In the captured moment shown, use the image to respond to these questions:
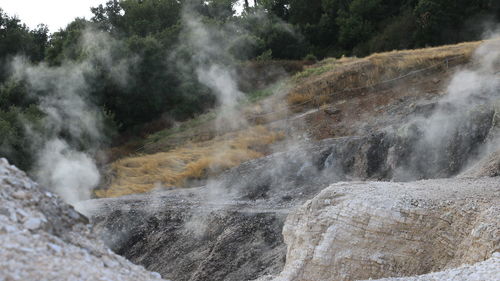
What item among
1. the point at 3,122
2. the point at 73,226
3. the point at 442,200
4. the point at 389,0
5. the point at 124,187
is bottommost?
the point at 442,200

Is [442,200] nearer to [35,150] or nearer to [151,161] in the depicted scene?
A: [151,161]

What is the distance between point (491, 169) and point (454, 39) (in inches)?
653

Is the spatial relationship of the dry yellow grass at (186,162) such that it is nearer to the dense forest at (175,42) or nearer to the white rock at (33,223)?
the dense forest at (175,42)

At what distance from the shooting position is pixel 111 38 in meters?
25.7

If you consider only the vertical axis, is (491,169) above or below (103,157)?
below

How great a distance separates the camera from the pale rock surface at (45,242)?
449 cm

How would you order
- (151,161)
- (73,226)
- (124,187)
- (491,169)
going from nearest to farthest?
(73,226)
(491,169)
(124,187)
(151,161)

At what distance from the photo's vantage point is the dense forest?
76.2 feet

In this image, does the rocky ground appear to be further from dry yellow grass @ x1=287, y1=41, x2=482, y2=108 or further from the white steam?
the white steam

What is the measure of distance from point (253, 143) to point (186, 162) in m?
1.88

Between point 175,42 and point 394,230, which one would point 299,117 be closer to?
point 175,42

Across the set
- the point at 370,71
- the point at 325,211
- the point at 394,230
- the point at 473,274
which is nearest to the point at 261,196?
the point at 325,211

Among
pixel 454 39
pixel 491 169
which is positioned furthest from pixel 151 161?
pixel 454 39

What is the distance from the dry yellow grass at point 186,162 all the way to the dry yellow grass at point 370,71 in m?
2.41
